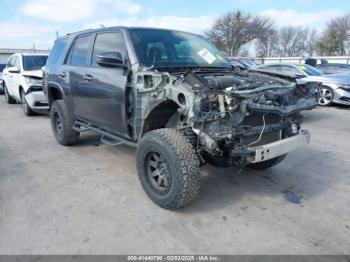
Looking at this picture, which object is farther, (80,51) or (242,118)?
(80,51)

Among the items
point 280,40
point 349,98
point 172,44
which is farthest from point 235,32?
point 172,44

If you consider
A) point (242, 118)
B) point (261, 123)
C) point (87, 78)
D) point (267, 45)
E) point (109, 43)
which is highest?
point (267, 45)

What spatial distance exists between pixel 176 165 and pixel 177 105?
73cm

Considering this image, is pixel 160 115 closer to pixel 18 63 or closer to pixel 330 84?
pixel 18 63

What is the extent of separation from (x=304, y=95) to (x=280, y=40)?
6370 cm

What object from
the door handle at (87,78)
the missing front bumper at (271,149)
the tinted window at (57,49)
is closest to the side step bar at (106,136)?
the door handle at (87,78)

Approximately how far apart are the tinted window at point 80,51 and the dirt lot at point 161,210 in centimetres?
153

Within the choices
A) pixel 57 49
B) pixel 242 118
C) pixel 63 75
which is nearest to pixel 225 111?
pixel 242 118

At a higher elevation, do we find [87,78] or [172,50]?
[172,50]

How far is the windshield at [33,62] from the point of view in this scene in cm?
934

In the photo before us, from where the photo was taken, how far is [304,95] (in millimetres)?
3852

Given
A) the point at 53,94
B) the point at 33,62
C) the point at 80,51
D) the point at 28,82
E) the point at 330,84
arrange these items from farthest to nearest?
the point at 330,84
the point at 33,62
the point at 28,82
the point at 53,94
the point at 80,51

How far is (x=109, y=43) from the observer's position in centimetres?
428

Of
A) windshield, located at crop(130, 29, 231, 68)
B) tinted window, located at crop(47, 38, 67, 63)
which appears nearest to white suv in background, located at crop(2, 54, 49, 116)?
tinted window, located at crop(47, 38, 67, 63)
